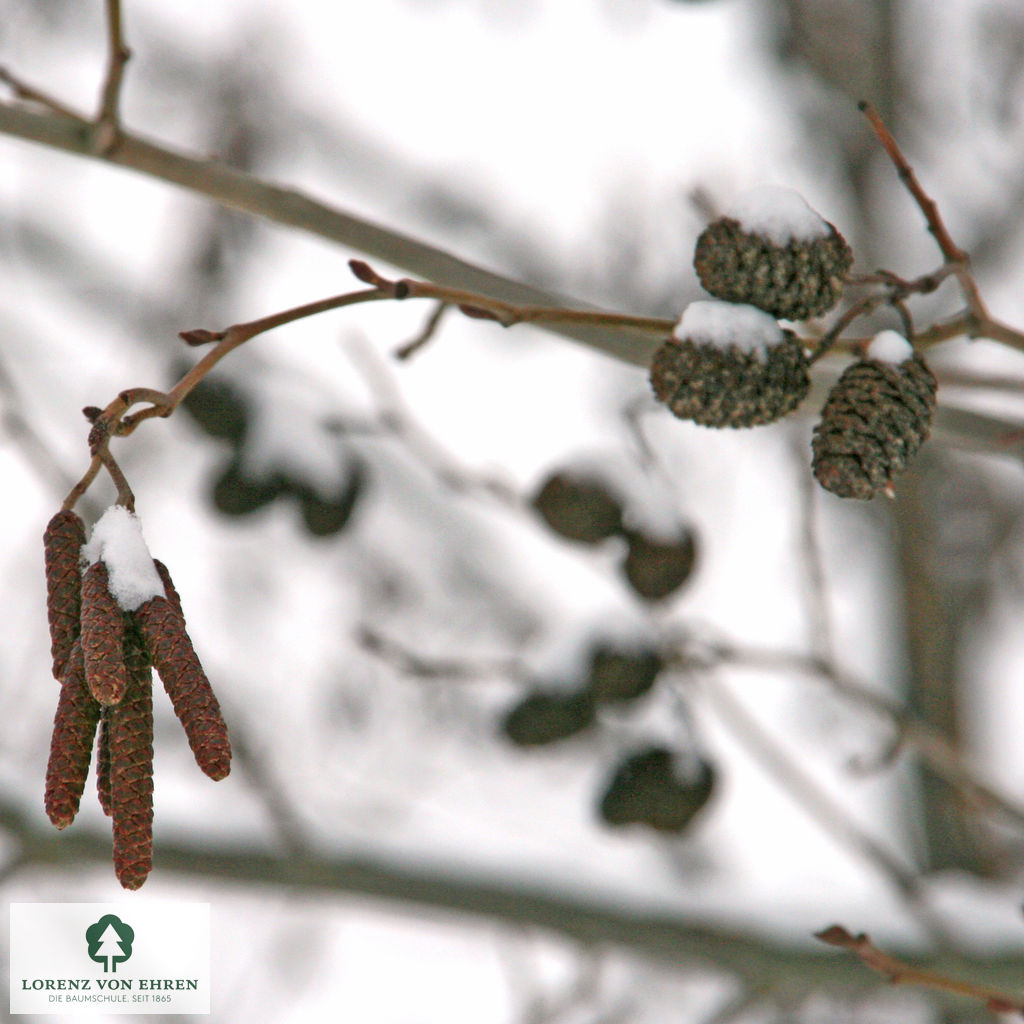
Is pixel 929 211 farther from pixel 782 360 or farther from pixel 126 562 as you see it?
pixel 126 562

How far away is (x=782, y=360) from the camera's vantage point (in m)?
0.99

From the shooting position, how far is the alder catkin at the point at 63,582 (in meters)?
0.84

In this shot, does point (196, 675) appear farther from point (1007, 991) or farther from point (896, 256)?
point (896, 256)

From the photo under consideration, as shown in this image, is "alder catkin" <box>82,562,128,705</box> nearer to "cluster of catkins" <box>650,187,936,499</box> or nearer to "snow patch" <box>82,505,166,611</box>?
"snow patch" <box>82,505,166,611</box>

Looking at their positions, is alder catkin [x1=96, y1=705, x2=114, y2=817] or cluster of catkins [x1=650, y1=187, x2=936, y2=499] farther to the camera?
cluster of catkins [x1=650, y1=187, x2=936, y2=499]

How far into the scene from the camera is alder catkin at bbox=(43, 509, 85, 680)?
0.84 metres

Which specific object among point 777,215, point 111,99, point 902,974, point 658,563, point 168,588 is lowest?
point 902,974

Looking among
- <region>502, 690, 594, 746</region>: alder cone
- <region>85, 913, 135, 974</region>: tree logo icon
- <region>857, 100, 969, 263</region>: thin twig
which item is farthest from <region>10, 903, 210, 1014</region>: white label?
<region>857, 100, 969, 263</region>: thin twig

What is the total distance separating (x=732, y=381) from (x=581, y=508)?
94cm

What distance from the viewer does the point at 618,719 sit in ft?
7.30

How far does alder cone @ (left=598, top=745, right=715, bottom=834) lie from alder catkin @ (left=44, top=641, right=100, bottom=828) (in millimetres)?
1394

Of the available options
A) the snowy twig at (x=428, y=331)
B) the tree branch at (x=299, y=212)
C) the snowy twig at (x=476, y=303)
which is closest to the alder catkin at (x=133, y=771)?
the snowy twig at (x=476, y=303)

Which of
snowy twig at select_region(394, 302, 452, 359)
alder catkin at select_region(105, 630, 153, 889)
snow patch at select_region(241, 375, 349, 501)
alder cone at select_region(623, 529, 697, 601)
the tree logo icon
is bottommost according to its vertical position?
alder catkin at select_region(105, 630, 153, 889)

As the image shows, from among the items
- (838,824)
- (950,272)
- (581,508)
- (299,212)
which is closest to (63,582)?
(299,212)
